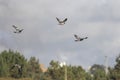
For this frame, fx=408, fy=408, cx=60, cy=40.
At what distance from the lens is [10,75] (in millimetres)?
94188

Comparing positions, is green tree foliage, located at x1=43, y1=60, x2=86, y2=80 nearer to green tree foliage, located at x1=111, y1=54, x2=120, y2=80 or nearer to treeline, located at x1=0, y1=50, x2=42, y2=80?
treeline, located at x1=0, y1=50, x2=42, y2=80

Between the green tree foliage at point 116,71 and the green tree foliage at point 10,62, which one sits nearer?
the green tree foliage at point 10,62

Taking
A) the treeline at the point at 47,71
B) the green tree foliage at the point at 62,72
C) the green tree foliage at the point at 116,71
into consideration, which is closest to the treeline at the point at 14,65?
the treeline at the point at 47,71

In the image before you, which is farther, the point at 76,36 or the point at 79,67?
the point at 79,67

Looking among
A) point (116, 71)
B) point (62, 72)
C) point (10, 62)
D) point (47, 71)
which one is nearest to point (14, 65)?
point (10, 62)

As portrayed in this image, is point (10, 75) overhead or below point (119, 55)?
below

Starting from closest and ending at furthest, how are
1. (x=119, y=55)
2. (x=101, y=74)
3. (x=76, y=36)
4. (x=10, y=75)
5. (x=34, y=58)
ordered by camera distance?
(x=76, y=36) → (x=10, y=75) → (x=119, y=55) → (x=101, y=74) → (x=34, y=58)

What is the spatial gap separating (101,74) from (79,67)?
10847mm

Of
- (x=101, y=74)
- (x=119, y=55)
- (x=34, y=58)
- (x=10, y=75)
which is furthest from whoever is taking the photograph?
(x=34, y=58)

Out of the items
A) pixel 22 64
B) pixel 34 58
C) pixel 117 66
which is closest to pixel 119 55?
pixel 117 66

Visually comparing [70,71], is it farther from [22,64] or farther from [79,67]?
[22,64]

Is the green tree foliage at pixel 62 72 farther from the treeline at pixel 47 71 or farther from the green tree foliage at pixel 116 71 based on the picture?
the green tree foliage at pixel 116 71

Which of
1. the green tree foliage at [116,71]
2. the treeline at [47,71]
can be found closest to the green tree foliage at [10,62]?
the treeline at [47,71]

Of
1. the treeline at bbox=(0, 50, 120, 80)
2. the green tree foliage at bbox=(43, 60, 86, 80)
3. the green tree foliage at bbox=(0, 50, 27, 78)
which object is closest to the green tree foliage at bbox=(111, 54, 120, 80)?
the treeline at bbox=(0, 50, 120, 80)
